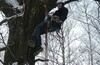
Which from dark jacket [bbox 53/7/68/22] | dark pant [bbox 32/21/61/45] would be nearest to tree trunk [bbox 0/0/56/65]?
dark pant [bbox 32/21/61/45]

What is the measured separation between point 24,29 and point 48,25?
144 centimetres

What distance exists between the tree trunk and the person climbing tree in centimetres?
14

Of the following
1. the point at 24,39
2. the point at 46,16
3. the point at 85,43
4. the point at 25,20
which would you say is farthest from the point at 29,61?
the point at 85,43

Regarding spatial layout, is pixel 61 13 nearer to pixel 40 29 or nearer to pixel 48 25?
pixel 48 25

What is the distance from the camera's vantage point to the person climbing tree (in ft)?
19.1

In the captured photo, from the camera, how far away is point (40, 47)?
19.4ft

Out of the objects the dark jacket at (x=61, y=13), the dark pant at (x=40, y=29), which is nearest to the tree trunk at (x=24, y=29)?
the dark pant at (x=40, y=29)

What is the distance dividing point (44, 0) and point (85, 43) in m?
13.8

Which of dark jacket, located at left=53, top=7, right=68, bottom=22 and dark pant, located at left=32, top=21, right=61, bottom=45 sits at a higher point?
dark jacket, located at left=53, top=7, right=68, bottom=22

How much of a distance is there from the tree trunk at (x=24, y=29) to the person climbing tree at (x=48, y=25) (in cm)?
14

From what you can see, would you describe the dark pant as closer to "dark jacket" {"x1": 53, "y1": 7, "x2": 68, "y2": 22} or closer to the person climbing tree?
the person climbing tree

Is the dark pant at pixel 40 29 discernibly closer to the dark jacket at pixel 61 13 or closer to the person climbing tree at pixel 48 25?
the person climbing tree at pixel 48 25

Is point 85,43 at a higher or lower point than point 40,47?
lower

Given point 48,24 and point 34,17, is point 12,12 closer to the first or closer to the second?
point 34,17
